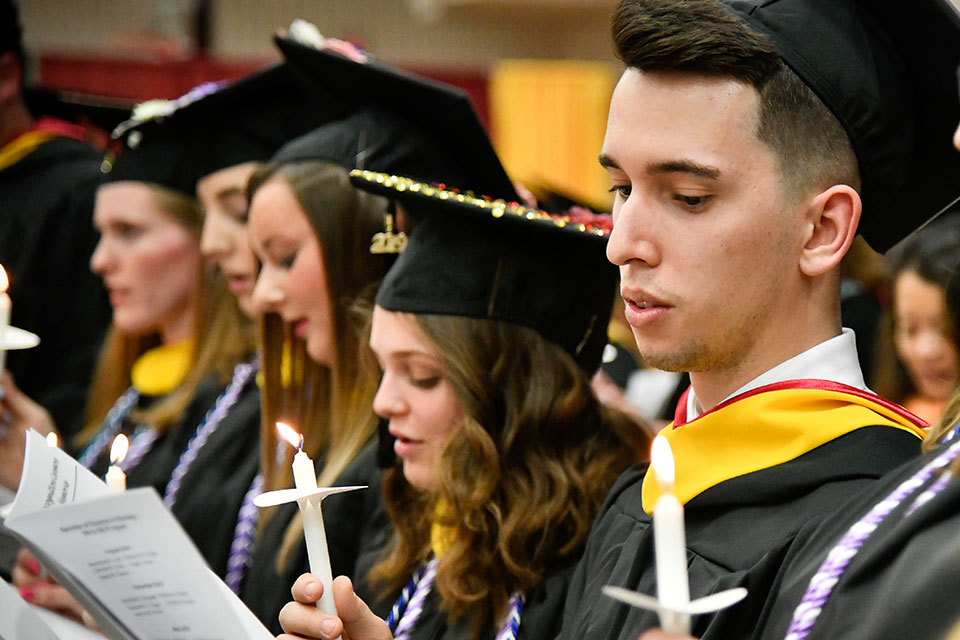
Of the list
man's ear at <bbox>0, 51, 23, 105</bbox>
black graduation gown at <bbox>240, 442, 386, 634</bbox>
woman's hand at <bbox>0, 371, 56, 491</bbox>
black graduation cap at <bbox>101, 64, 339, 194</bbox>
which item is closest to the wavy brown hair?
black graduation gown at <bbox>240, 442, 386, 634</bbox>

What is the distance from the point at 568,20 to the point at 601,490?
10687 millimetres

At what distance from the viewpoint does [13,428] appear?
9.12 feet

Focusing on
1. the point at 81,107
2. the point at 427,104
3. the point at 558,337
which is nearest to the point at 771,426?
the point at 558,337

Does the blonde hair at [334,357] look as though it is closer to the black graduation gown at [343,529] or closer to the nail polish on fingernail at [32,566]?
the black graduation gown at [343,529]

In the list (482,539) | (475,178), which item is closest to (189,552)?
(482,539)

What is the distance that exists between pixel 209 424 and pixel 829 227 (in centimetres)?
219

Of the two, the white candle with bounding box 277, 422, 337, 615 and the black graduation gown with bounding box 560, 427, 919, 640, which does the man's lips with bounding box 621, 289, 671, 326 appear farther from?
the white candle with bounding box 277, 422, 337, 615

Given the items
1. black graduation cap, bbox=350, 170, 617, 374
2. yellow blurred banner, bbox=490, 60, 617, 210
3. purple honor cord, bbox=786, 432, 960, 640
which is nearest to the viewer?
purple honor cord, bbox=786, 432, 960, 640

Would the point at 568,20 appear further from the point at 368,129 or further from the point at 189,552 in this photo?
the point at 189,552

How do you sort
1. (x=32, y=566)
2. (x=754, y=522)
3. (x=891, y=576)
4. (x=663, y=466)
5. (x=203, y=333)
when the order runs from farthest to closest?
(x=203, y=333) < (x=32, y=566) < (x=754, y=522) < (x=891, y=576) < (x=663, y=466)

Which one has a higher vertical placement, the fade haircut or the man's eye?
the fade haircut

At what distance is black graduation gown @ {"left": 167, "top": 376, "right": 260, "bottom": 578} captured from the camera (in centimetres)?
298

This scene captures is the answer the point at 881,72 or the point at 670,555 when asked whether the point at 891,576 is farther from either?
the point at 881,72

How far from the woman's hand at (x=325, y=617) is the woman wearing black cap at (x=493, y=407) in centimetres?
41
